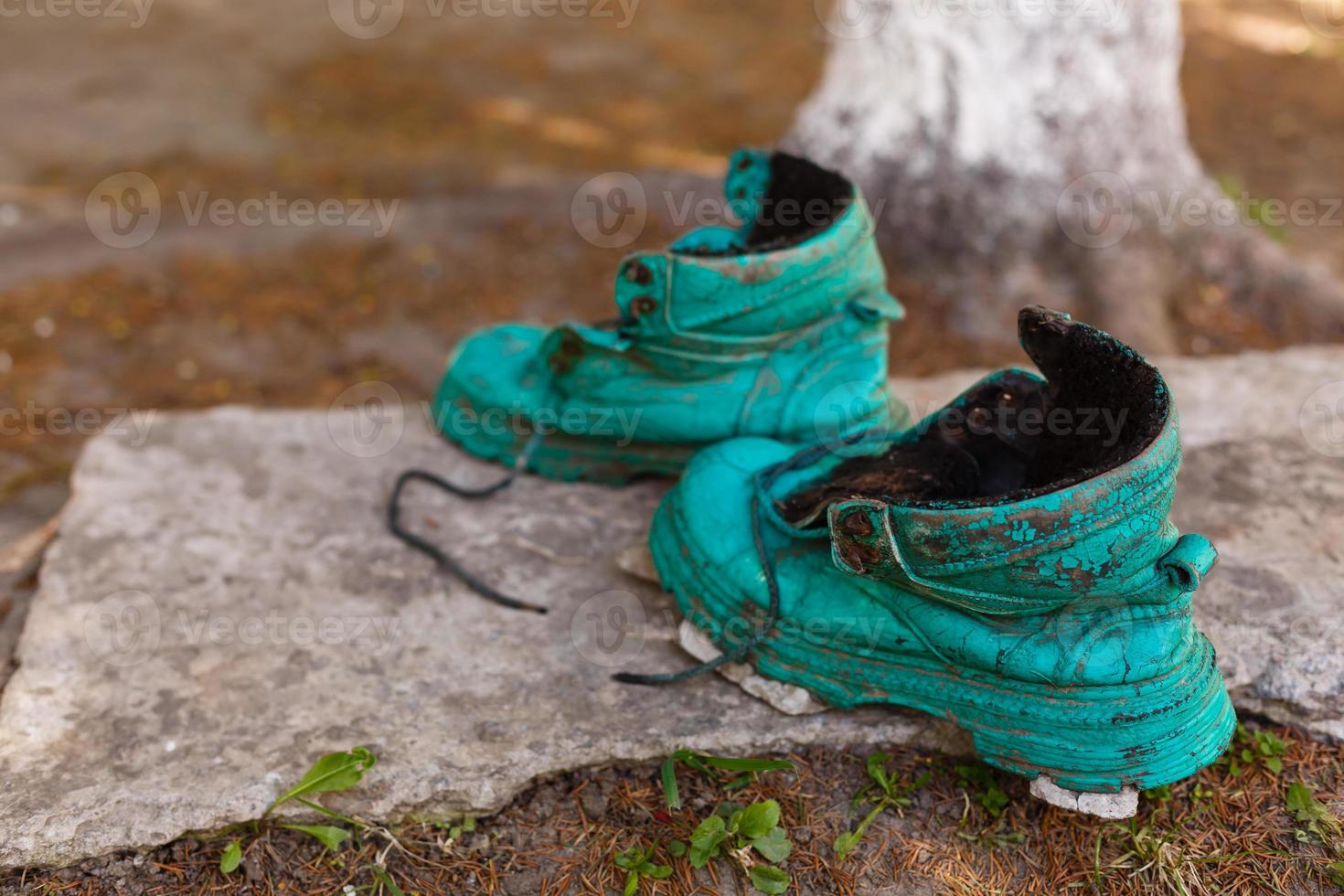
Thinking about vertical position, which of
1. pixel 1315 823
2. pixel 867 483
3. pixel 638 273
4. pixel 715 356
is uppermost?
pixel 638 273

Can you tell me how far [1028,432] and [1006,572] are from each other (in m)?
0.47

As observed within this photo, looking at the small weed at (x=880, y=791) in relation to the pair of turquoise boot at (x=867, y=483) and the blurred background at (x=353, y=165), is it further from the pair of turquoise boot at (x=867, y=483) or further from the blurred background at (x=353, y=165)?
the blurred background at (x=353, y=165)

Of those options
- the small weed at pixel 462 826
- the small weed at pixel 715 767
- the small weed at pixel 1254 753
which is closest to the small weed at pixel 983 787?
the small weed at pixel 715 767

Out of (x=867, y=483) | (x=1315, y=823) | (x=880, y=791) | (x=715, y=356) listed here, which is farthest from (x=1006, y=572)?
(x=715, y=356)

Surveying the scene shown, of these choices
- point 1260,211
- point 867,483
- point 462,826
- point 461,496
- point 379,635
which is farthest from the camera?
point 1260,211

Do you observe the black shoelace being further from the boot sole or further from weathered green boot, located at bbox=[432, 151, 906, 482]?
the boot sole

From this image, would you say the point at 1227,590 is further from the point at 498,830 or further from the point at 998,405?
the point at 498,830

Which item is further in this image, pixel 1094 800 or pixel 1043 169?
pixel 1043 169

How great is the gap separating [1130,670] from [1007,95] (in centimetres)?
261

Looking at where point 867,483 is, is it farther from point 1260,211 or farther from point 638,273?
point 1260,211

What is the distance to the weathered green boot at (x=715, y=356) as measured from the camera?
2.39 m

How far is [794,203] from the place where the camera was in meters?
2.72

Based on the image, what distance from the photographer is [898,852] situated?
1.93 m

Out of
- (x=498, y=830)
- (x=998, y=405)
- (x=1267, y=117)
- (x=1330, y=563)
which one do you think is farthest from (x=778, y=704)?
(x=1267, y=117)
